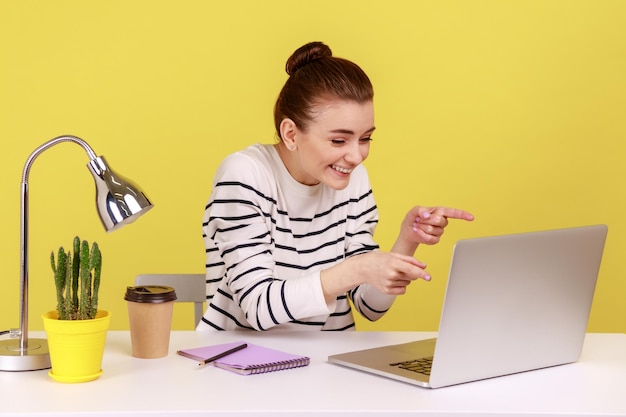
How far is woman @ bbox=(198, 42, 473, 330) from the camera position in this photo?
2.15m

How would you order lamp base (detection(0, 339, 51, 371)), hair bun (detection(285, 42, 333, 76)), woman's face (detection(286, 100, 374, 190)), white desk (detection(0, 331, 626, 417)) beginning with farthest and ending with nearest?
1. hair bun (detection(285, 42, 333, 76))
2. woman's face (detection(286, 100, 374, 190))
3. lamp base (detection(0, 339, 51, 371))
4. white desk (detection(0, 331, 626, 417))

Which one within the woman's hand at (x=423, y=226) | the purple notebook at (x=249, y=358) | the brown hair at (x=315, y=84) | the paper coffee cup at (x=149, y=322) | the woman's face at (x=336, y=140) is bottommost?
the purple notebook at (x=249, y=358)

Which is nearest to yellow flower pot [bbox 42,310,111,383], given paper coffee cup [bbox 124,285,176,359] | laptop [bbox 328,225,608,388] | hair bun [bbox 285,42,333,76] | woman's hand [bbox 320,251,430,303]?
paper coffee cup [bbox 124,285,176,359]

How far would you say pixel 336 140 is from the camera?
2328 millimetres

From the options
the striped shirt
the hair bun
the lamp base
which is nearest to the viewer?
the lamp base

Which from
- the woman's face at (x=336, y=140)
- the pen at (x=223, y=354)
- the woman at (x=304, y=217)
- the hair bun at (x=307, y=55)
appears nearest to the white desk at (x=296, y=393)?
the pen at (x=223, y=354)

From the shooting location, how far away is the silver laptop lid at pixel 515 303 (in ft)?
5.39

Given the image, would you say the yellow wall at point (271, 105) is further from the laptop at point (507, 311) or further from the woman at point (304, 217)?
the laptop at point (507, 311)

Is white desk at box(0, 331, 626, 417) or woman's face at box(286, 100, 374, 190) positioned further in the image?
woman's face at box(286, 100, 374, 190)

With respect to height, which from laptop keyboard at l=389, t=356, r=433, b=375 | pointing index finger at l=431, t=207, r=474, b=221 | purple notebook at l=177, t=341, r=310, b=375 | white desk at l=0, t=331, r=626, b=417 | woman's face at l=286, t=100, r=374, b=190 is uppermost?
woman's face at l=286, t=100, r=374, b=190

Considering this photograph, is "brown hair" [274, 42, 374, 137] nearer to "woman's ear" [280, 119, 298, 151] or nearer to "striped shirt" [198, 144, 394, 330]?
"woman's ear" [280, 119, 298, 151]

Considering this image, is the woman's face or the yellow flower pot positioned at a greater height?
the woman's face

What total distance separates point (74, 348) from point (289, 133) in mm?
939

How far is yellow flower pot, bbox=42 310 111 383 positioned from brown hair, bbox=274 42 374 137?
0.88 meters
